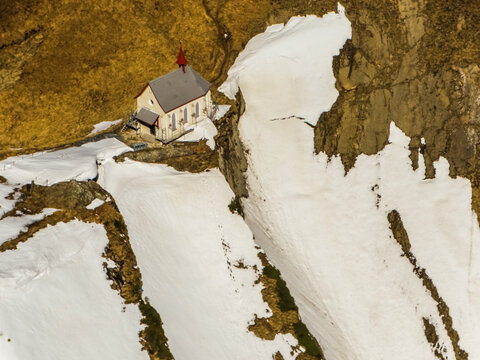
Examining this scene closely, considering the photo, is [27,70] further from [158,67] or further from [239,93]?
[239,93]

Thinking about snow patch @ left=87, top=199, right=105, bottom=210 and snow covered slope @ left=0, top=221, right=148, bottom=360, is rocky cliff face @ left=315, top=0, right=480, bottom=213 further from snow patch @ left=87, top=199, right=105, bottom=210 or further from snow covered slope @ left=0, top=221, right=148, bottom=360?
snow covered slope @ left=0, top=221, right=148, bottom=360

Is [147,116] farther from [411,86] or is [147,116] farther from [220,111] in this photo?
[411,86]

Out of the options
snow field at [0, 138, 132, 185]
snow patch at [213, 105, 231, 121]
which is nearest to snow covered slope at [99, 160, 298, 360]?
snow field at [0, 138, 132, 185]

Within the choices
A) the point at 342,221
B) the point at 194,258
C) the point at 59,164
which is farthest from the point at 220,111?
the point at 59,164

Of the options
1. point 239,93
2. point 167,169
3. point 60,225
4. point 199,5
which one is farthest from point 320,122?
point 60,225

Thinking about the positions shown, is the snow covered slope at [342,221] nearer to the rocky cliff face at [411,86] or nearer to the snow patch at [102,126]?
the rocky cliff face at [411,86]
